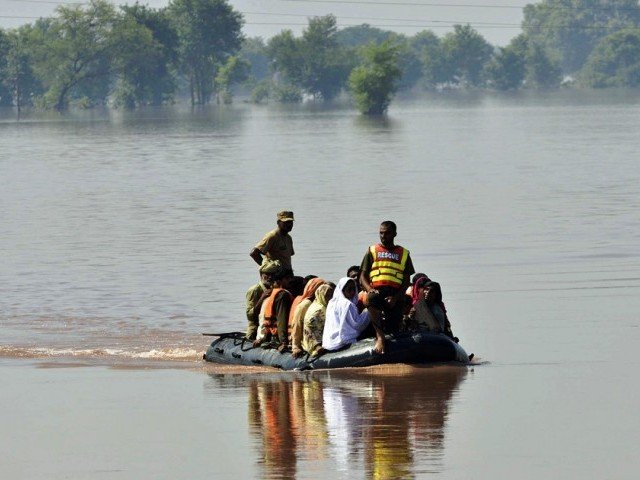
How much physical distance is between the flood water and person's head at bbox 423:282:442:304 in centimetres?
85

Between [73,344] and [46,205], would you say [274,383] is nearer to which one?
[73,344]

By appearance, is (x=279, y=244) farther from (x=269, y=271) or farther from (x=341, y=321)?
(x=341, y=321)

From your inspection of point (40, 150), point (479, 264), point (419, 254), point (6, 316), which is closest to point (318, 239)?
point (419, 254)

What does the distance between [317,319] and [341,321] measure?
1.11 feet

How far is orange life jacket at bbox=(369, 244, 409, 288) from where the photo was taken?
1859 cm

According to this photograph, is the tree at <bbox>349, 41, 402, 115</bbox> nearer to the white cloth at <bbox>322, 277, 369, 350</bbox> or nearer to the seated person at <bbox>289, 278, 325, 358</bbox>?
the seated person at <bbox>289, 278, 325, 358</bbox>

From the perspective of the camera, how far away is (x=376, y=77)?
130 metres

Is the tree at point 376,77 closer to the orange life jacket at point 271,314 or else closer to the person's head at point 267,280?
the person's head at point 267,280

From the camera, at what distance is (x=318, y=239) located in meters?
36.1

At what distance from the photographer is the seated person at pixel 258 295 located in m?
19.7

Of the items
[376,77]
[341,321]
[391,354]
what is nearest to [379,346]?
[391,354]

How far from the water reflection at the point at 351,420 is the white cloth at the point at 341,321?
15.1 inches

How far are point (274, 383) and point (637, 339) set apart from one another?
17.8 ft

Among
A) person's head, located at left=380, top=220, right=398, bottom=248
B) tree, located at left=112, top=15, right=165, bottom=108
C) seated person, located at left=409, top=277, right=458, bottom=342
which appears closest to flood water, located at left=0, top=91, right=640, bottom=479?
seated person, located at left=409, top=277, right=458, bottom=342
